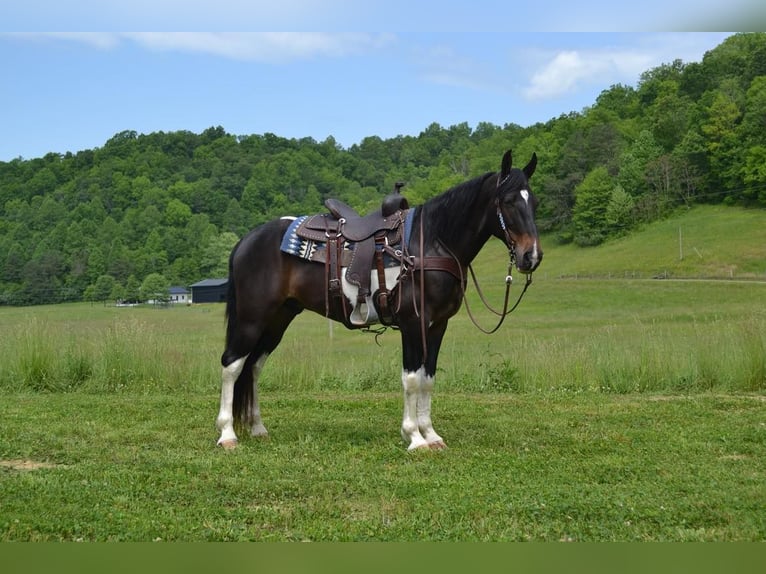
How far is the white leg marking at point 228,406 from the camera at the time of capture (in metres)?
6.11

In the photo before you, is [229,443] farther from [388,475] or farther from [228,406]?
[388,475]

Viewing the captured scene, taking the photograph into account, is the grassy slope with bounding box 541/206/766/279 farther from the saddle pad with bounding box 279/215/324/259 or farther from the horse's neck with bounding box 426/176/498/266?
the saddle pad with bounding box 279/215/324/259

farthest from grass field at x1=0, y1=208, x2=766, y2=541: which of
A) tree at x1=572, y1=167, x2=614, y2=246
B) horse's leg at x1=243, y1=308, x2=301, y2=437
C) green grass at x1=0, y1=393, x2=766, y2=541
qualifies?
tree at x1=572, y1=167, x2=614, y2=246

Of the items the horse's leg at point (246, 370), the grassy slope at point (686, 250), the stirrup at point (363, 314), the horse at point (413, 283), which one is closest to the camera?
the horse at point (413, 283)

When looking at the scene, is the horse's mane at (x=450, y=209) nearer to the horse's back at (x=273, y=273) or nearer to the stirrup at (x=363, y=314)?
the stirrup at (x=363, y=314)

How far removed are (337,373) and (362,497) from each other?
6.47m

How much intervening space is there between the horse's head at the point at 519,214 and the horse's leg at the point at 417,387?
1.08 meters

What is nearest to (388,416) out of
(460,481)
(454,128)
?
(460,481)

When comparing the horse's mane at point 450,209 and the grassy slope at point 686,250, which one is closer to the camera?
the horse's mane at point 450,209

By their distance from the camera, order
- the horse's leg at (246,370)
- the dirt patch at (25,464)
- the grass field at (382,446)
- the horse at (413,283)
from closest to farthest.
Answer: the grass field at (382,446) < the dirt patch at (25,464) < the horse at (413,283) < the horse's leg at (246,370)

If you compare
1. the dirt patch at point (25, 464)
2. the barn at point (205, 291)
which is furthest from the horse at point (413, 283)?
the barn at point (205, 291)

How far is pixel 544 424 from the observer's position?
687 cm

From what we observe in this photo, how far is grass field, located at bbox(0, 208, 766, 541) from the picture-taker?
378 cm

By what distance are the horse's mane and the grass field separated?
5.90ft
